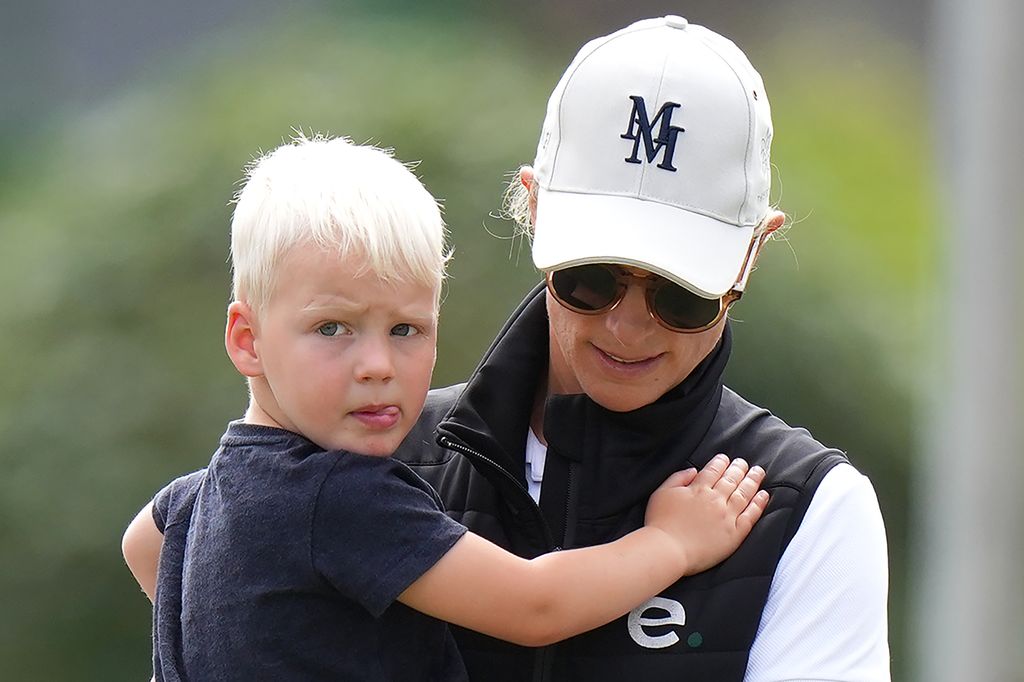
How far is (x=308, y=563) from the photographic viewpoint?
213 centimetres

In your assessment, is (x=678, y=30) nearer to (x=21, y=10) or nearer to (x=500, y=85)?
(x=500, y=85)

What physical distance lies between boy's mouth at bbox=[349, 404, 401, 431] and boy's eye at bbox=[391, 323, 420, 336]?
10cm

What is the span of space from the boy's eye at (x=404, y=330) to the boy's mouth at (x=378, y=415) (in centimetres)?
10

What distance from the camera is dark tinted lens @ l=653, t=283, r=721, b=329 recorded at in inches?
91.3

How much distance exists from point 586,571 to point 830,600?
35 centimetres

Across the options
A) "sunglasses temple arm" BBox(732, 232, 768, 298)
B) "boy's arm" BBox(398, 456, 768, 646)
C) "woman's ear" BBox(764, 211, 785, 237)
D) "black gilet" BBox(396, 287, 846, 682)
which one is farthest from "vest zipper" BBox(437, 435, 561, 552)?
"woman's ear" BBox(764, 211, 785, 237)

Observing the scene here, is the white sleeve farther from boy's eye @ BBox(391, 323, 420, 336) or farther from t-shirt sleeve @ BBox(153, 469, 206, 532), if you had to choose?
t-shirt sleeve @ BBox(153, 469, 206, 532)

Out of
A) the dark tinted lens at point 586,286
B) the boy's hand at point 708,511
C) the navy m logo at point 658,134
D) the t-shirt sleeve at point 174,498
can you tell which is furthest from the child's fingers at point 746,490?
the t-shirt sleeve at point 174,498

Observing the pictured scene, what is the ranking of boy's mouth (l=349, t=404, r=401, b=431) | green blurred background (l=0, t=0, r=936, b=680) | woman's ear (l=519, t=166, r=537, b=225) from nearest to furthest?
boy's mouth (l=349, t=404, r=401, b=431) < woman's ear (l=519, t=166, r=537, b=225) < green blurred background (l=0, t=0, r=936, b=680)

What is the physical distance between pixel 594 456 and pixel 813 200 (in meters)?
3.20

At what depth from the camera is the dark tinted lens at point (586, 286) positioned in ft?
7.66

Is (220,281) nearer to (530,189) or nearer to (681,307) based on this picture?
(530,189)

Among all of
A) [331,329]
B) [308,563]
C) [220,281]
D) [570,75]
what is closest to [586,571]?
[308,563]

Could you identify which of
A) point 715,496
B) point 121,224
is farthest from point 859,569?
point 121,224
